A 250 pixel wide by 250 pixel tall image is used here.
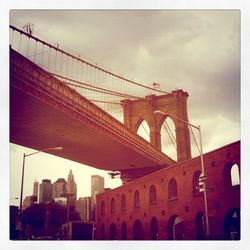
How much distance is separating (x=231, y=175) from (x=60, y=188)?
6.66 metres

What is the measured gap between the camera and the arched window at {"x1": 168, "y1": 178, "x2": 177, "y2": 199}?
22181mm

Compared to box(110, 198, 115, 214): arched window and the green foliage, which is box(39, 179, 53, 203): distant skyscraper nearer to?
the green foliage

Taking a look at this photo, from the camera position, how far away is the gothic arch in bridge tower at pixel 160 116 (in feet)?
62.1

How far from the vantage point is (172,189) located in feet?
74.8

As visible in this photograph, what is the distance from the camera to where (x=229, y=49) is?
16016 mm

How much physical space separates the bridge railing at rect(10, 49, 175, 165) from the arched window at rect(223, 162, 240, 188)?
537cm

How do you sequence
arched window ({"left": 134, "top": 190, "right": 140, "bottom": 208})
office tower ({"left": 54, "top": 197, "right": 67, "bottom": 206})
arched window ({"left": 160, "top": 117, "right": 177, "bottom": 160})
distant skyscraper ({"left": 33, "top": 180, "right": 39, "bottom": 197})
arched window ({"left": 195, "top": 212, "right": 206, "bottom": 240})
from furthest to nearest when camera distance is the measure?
arched window ({"left": 134, "top": 190, "right": 140, "bottom": 208}), arched window ({"left": 160, "top": 117, "right": 177, "bottom": 160}), arched window ({"left": 195, "top": 212, "right": 206, "bottom": 240}), office tower ({"left": 54, "top": 197, "right": 67, "bottom": 206}), distant skyscraper ({"left": 33, "top": 180, "right": 39, "bottom": 197})

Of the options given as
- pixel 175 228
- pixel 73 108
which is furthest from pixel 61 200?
pixel 73 108

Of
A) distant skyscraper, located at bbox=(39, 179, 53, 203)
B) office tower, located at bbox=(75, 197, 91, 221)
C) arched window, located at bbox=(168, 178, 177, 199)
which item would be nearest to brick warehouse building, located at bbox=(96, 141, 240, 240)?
arched window, located at bbox=(168, 178, 177, 199)

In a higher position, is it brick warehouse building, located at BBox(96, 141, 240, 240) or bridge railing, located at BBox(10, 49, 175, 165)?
bridge railing, located at BBox(10, 49, 175, 165)

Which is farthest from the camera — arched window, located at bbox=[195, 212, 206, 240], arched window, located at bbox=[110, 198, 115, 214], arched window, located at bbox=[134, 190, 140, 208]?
arched window, located at bbox=[134, 190, 140, 208]

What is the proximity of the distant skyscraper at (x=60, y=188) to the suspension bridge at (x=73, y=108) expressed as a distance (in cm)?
171

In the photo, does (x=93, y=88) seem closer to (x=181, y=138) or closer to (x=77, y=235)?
(x=181, y=138)

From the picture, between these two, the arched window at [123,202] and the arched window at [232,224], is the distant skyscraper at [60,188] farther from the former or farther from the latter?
the arched window at [123,202]
